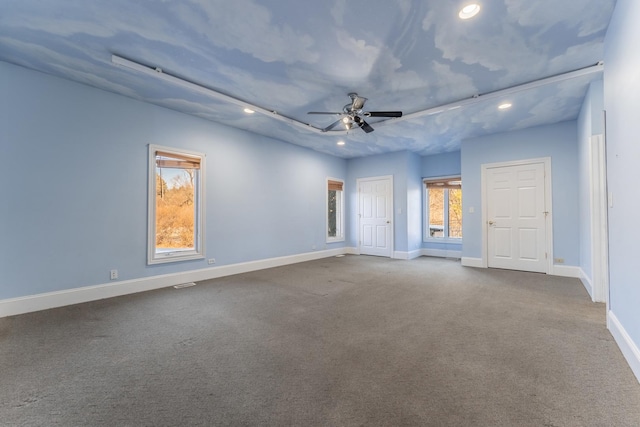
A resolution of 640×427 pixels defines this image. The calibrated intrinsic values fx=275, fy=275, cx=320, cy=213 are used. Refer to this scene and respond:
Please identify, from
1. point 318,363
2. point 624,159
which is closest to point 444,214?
point 624,159

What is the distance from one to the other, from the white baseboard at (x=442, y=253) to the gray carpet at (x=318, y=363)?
10.4ft

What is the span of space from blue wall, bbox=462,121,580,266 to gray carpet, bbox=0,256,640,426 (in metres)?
1.70

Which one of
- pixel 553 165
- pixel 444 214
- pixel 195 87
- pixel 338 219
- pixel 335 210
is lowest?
pixel 338 219

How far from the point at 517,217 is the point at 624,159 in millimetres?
3713

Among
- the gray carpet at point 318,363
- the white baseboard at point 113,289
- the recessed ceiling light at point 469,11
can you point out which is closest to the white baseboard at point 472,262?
the gray carpet at point 318,363

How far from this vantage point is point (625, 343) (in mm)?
2117

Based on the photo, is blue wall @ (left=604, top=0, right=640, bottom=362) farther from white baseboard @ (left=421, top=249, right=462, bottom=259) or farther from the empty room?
white baseboard @ (left=421, top=249, right=462, bottom=259)

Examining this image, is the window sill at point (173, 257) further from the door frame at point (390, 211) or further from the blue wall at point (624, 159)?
the blue wall at point (624, 159)

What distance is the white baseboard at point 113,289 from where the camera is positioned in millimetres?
3101

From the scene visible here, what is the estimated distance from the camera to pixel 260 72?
329 centimetres

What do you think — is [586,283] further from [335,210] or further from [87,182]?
[87,182]

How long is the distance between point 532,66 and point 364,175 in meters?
4.65

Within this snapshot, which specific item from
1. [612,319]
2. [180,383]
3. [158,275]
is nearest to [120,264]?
[158,275]

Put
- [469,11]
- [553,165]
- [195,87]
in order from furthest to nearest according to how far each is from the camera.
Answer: [553,165]
[195,87]
[469,11]
